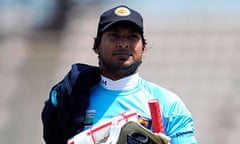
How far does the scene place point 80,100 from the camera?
151 cm

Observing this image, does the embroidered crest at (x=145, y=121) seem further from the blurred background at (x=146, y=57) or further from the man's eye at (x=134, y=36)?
the blurred background at (x=146, y=57)

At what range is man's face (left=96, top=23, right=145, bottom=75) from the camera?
147cm

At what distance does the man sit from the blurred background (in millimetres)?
2915

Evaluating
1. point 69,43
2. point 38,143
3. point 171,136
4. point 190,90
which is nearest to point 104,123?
point 171,136

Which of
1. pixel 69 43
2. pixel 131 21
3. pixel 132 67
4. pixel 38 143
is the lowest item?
pixel 38 143

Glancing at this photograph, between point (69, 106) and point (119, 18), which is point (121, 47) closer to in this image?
point (119, 18)

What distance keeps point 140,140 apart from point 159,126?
0.07 m

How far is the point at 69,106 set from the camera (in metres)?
1.51

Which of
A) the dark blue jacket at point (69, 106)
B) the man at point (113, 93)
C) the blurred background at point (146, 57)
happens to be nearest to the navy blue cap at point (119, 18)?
the man at point (113, 93)

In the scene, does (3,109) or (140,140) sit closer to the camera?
(140,140)

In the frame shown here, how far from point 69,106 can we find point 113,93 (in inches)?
4.2

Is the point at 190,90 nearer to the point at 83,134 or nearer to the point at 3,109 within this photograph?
the point at 3,109

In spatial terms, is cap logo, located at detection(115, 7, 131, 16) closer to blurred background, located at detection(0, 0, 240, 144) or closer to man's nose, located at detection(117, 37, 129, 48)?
man's nose, located at detection(117, 37, 129, 48)

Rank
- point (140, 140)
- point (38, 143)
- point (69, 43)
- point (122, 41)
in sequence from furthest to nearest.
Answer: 1. point (69, 43)
2. point (38, 143)
3. point (122, 41)
4. point (140, 140)
